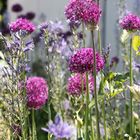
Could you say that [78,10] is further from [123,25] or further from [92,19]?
[123,25]

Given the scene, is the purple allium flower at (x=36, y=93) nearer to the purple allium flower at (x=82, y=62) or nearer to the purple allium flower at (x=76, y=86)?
the purple allium flower at (x=76, y=86)

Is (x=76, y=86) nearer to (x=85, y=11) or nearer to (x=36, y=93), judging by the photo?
(x=36, y=93)

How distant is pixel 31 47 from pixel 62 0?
4.91 meters

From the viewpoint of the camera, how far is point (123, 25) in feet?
7.19

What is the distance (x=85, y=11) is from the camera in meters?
1.87

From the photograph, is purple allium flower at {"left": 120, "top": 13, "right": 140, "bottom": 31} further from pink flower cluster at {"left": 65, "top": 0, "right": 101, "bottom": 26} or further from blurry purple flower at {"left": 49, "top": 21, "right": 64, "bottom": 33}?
blurry purple flower at {"left": 49, "top": 21, "right": 64, "bottom": 33}

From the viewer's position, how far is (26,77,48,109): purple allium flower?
7.44ft

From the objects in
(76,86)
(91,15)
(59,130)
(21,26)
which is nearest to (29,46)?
(21,26)

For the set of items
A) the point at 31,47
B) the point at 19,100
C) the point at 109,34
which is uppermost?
the point at 31,47

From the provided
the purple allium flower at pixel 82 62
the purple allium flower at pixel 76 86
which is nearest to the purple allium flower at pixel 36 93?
the purple allium flower at pixel 76 86

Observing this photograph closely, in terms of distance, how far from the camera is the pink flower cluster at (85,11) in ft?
6.07

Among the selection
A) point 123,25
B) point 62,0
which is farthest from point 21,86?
point 62,0

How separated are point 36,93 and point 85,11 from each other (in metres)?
0.56

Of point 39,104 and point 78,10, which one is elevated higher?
point 78,10
